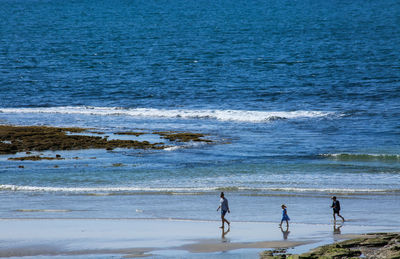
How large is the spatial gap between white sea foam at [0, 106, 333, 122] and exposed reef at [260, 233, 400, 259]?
32321 millimetres

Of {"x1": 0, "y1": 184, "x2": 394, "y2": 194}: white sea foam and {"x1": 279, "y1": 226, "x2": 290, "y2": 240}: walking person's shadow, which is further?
{"x1": 0, "y1": 184, "x2": 394, "y2": 194}: white sea foam

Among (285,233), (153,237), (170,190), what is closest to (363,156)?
(170,190)

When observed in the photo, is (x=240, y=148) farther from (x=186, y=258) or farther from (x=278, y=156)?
(x=186, y=258)

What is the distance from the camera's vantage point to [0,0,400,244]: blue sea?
28672 millimetres

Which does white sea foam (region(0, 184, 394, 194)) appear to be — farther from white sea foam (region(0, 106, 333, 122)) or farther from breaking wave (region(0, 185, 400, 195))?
white sea foam (region(0, 106, 333, 122))

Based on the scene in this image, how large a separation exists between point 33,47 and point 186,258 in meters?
101

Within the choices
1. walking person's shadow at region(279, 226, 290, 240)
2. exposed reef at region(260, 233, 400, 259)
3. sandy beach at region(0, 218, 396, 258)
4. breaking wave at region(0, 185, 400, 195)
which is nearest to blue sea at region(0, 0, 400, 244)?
breaking wave at region(0, 185, 400, 195)

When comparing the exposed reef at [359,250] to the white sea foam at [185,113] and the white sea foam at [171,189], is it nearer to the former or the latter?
the white sea foam at [171,189]

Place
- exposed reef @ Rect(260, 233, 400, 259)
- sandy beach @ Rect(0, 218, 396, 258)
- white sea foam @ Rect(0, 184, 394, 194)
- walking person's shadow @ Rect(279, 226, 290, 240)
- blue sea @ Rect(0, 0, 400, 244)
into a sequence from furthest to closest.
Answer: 1. white sea foam @ Rect(0, 184, 394, 194)
2. blue sea @ Rect(0, 0, 400, 244)
3. walking person's shadow @ Rect(279, 226, 290, 240)
4. sandy beach @ Rect(0, 218, 396, 258)
5. exposed reef @ Rect(260, 233, 400, 259)

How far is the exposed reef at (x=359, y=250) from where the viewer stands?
18062 millimetres

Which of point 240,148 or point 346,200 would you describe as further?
point 240,148

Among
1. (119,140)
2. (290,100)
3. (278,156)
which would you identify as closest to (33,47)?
(290,100)

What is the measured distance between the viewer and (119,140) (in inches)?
1695

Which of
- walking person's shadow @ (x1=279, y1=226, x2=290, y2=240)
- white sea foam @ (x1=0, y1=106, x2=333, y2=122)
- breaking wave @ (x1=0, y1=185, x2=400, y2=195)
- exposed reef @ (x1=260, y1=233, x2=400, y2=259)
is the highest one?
white sea foam @ (x1=0, y1=106, x2=333, y2=122)
